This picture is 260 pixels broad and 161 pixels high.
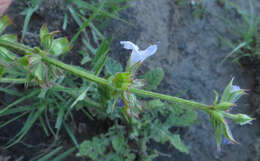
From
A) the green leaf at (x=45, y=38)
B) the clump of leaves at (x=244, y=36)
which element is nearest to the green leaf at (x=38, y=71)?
the green leaf at (x=45, y=38)

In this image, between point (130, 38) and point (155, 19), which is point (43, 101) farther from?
point (155, 19)

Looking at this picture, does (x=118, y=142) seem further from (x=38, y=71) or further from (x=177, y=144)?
(x=38, y=71)

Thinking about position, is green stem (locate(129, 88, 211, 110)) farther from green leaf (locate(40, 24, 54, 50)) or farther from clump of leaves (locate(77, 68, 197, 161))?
clump of leaves (locate(77, 68, 197, 161))

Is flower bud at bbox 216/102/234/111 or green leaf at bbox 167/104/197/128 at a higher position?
flower bud at bbox 216/102/234/111

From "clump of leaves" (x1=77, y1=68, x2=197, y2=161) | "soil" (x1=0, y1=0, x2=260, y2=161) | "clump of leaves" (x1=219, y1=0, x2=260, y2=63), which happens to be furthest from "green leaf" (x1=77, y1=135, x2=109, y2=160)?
"clump of leaves" (x1=219, y1=0, x2=260, y2=63)

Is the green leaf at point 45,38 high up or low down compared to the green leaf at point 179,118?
up

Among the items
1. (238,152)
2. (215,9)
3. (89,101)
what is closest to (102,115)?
(89,101)

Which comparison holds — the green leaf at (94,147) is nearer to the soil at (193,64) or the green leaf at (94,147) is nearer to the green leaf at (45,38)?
the soil at (193,64)

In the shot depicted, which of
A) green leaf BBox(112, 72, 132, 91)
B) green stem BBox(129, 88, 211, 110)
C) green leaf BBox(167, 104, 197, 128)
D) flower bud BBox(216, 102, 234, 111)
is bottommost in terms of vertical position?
green leaf BBox(167, 104, 197, 128)

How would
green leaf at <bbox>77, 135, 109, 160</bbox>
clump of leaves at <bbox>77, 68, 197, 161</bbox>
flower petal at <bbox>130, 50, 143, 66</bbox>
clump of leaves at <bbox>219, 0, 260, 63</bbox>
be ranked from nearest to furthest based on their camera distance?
flower petal at <bbox>130, 50, 143, 66</bbox> → green leaf at <bbox>77, 135, 109, 160</bbox> → clump of leaves at <bbox>77, 68, 197, 161</bbox> → clump of leaves at <bbox>219, 0, 260, 63</bbox>

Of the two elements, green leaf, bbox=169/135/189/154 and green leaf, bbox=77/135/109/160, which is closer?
green leaf, bbox=77/135/109/160
